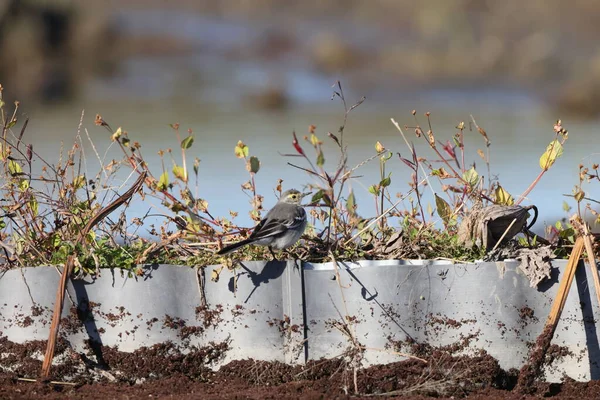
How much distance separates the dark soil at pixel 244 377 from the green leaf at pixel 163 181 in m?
0.77

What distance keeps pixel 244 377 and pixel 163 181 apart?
102 cm

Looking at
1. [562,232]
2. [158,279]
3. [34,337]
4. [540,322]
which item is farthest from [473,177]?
[34,337]

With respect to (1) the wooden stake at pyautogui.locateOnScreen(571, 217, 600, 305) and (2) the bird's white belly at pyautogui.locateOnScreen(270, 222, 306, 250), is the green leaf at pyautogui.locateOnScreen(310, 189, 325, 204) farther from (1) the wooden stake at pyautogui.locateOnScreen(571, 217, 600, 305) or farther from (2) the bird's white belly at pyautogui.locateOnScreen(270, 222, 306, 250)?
(1) the wooden stake at pyautogui.locateOnScreen(571, 217, 600, 305)

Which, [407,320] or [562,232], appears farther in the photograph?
[562,232]

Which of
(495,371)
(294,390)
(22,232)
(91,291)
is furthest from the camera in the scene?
(22,232)

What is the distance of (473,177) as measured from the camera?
3.51m

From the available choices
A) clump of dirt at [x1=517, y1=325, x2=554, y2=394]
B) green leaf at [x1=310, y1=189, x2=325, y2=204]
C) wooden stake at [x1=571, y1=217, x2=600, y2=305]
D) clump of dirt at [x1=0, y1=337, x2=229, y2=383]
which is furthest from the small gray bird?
wooden stake at [x1=571, y1=217, x2=600, y2=305]

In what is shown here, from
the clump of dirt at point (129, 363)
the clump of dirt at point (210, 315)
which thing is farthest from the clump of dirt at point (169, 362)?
the clump of dirt at point (210, 315)

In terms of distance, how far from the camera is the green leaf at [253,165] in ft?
11.3

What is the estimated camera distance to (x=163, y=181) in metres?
3.33

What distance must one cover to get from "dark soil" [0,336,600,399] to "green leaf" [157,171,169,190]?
2.53 ft

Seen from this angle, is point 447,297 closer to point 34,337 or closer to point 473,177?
point 473,177

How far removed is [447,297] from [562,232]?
2.53 feet

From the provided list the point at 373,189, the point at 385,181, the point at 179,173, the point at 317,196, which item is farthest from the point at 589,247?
the point at 179,173
